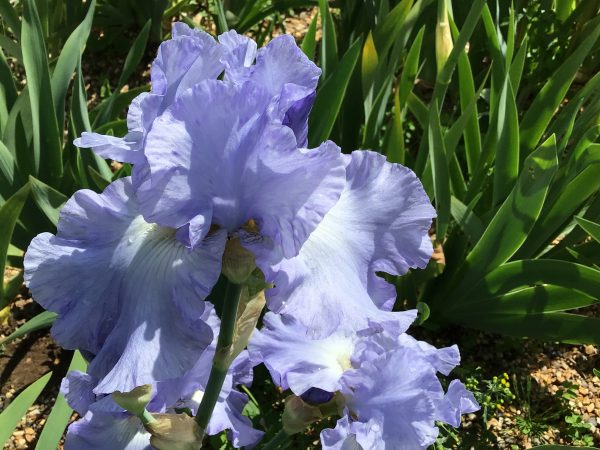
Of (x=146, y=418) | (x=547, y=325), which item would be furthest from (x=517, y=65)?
(x=146, y=418)

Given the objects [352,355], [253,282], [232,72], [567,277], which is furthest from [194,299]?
[567,277]

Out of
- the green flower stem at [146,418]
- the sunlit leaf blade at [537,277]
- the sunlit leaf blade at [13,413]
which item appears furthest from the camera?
the sunlit leaf blade at [537,277]

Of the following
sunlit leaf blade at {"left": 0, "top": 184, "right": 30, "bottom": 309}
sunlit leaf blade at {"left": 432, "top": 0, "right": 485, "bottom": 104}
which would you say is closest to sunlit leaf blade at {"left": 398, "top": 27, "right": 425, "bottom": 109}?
sunlit leaf blade at {"left": 432, "top": 0, "right": 485, "bottom": 104}

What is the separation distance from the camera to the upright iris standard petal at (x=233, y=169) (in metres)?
0.61

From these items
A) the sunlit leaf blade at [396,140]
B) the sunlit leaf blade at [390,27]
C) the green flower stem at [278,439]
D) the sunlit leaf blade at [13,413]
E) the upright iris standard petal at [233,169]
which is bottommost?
the sunlit leaf blade at [13,413]

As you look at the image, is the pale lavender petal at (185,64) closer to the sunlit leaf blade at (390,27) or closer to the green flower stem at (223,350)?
the green flower stem at (223,350)

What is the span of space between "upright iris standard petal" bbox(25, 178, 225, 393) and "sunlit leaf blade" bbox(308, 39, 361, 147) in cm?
91

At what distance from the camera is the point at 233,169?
24.6 inches

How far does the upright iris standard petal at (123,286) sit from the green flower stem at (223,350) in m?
0.07

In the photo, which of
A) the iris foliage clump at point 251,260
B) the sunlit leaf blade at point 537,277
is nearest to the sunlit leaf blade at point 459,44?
the iris foliage clump at point 251,260

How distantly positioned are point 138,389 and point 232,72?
35 centimetres

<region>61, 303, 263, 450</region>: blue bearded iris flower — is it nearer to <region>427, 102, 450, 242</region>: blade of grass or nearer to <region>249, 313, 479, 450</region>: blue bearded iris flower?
<region>249, 313, 479, 450</region>: blue bearded iris flower

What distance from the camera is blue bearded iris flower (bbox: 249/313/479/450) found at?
86 cm

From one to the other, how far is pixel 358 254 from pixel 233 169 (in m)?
0.15
